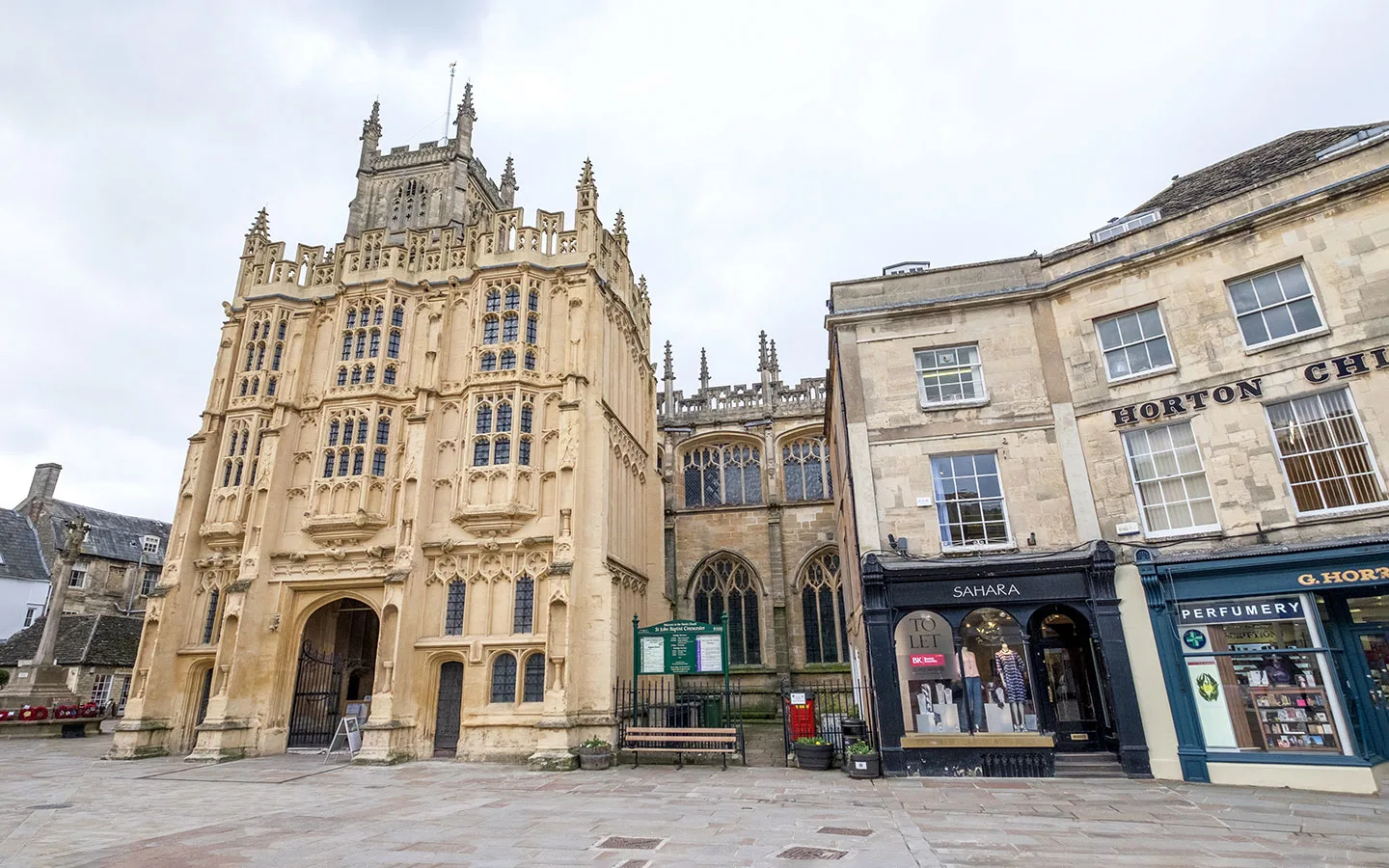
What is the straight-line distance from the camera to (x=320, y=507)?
812 inches

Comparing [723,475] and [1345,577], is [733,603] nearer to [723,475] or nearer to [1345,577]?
[723,475]

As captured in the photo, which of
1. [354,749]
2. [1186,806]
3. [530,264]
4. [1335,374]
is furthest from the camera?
[530,264]

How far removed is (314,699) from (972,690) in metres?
19.5

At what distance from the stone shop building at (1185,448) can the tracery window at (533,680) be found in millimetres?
9216

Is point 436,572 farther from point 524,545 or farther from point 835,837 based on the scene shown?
point 835,837

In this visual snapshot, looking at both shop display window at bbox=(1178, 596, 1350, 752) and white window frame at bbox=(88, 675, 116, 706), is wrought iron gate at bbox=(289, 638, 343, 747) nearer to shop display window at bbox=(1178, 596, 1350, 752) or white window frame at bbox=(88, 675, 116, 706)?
white window frame at bbox=(88, 675, 116, 706)

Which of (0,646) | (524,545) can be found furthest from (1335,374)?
(0,646)

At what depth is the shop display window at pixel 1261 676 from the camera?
1145 cm

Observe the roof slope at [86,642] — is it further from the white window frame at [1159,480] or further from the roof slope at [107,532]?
the white window frame at [1159,480]

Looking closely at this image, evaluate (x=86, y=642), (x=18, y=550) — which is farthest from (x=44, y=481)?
(x=86, y=642)

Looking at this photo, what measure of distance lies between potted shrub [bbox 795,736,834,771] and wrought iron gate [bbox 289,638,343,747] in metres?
15.1

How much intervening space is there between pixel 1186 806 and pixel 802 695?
7640 millimetres

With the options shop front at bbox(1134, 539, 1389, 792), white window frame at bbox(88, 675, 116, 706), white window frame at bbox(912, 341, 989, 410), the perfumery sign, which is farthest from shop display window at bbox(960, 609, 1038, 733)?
white window frame at bbox(88, 675, 116, 706)

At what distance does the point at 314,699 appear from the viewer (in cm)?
2138
